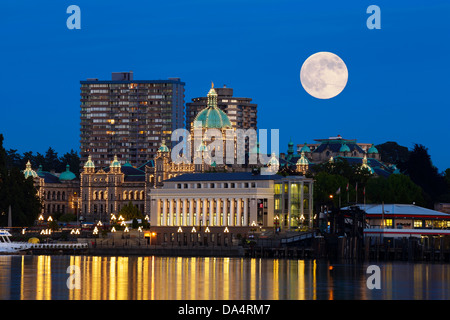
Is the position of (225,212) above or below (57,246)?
above

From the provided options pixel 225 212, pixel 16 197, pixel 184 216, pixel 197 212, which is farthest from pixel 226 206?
→ pixel 16 197

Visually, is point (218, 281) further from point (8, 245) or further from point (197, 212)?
point (197, 212)

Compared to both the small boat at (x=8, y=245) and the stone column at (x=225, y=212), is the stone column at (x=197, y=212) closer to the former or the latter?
the stone column at (x=225, y=212)

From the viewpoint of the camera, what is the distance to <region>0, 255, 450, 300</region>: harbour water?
79.9 meters

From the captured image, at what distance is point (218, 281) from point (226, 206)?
9135 cm

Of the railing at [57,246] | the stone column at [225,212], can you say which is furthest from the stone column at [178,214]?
the railing at [57,246]

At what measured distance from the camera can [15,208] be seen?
6752 inches

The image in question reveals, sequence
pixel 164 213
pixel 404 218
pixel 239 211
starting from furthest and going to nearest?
pixel 164 213
pixel 239 211
pixel 404 218

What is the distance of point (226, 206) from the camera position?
18388 centimetres
